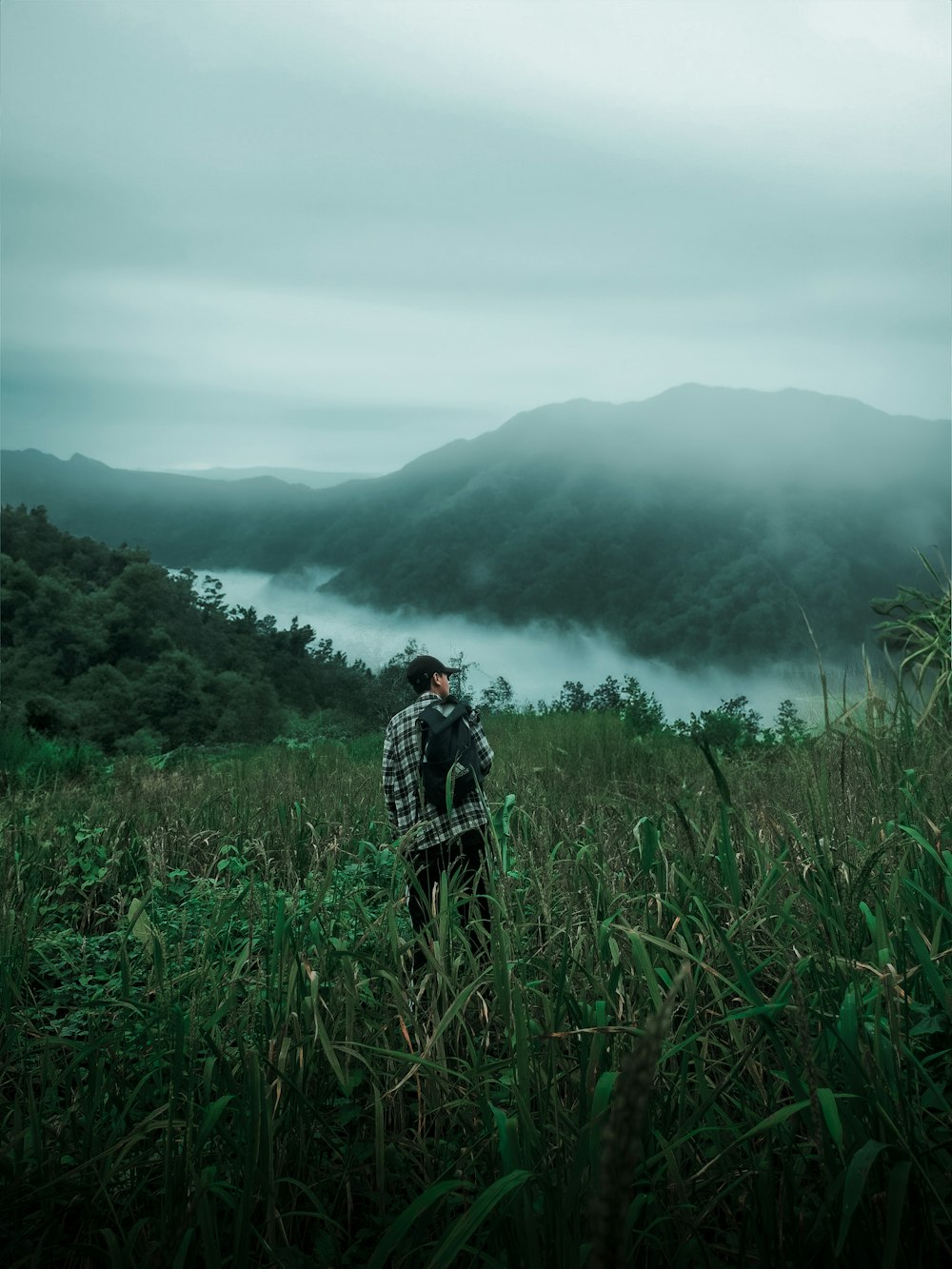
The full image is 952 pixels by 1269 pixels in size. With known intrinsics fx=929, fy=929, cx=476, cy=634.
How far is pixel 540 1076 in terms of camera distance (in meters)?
1.80

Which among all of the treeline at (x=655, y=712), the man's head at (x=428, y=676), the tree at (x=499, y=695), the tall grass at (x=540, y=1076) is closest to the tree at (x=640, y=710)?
the treeline at (x=655, y=712)

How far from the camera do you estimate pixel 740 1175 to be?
61.6 inches

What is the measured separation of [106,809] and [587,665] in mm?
5832

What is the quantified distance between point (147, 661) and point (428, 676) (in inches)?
336

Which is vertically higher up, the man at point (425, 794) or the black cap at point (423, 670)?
the black cap at point (423, 670)

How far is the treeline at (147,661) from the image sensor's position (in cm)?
1106

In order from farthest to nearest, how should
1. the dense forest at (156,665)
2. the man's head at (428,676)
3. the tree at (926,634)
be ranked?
the dense forest at (156,665) < the tree at (926,634) < the man's head at (428,676)

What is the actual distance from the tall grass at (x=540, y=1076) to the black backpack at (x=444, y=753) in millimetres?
508

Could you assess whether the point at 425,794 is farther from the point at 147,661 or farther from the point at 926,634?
the point at 147,661

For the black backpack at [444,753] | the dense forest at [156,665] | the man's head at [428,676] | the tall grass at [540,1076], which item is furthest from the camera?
the dense forest at [156,665]

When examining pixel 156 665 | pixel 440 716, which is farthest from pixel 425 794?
pixel 156 665

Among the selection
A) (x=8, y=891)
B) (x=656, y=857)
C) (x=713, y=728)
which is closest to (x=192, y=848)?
(x=8, y=891)

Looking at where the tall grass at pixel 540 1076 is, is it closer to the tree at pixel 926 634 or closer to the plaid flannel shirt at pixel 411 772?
the plaid flannel shirt at pixel 411 772

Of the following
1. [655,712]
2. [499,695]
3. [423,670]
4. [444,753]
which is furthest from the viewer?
[499,695]
